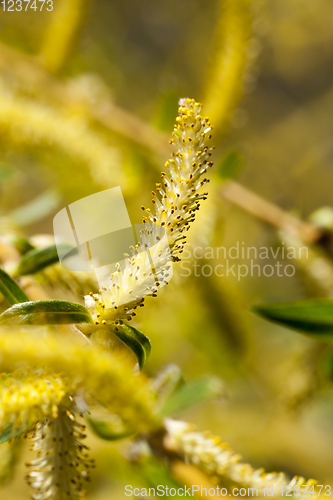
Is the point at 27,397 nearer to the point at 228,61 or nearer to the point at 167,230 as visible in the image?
the point at 167,230

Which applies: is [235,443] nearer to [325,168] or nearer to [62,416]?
[62,416]

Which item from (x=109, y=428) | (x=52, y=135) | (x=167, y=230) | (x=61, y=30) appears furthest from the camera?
(x=61, y=30)

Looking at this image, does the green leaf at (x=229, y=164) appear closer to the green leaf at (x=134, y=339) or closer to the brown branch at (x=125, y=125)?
the brown branch at (x=125, y=125)

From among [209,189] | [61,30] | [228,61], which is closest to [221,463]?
[209,189]

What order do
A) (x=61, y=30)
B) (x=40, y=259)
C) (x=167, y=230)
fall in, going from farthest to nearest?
(x=61, y=30) < (x=40, y=259) < (x=167, y=230)

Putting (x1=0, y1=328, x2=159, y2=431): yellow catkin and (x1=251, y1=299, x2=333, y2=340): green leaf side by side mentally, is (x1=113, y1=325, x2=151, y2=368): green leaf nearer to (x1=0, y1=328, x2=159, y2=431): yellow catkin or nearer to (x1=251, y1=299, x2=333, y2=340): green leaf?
(x1=0, y1=328, x2=159, y2=431): yellow catkin

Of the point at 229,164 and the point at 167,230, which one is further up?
the point at 229,164

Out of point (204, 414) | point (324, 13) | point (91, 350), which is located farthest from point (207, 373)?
point (324, 13)
